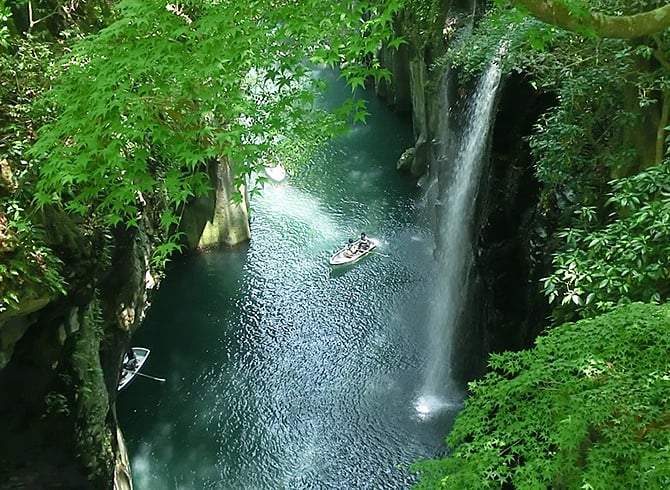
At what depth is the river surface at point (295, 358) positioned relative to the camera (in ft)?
41.9

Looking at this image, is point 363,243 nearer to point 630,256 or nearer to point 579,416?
point 630,256

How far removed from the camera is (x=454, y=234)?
592 inches

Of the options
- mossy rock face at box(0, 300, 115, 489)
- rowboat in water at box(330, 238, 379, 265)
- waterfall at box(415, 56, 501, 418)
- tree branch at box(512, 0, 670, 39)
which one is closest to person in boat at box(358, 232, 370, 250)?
rowboat in water at box(330, 238, 379, 265)

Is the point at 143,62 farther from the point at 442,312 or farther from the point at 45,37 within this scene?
the point at 442,312

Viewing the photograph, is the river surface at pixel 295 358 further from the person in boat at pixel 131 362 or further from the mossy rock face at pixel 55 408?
the mossy rock face at pixel 55 408

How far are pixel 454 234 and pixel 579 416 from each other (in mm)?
10945

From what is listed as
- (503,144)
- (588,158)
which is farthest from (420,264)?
(588,158)

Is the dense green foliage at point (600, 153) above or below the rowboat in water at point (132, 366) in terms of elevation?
above

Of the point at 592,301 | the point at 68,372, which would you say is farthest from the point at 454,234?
the point at 68,372

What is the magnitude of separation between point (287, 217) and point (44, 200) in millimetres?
16568

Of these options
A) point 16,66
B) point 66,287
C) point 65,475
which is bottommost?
point 65,475

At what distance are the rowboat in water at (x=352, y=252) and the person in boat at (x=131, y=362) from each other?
21.7ft

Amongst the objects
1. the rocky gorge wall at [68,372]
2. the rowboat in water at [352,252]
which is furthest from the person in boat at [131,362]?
the rowboat in water at [352,252]

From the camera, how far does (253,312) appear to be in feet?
58.3
